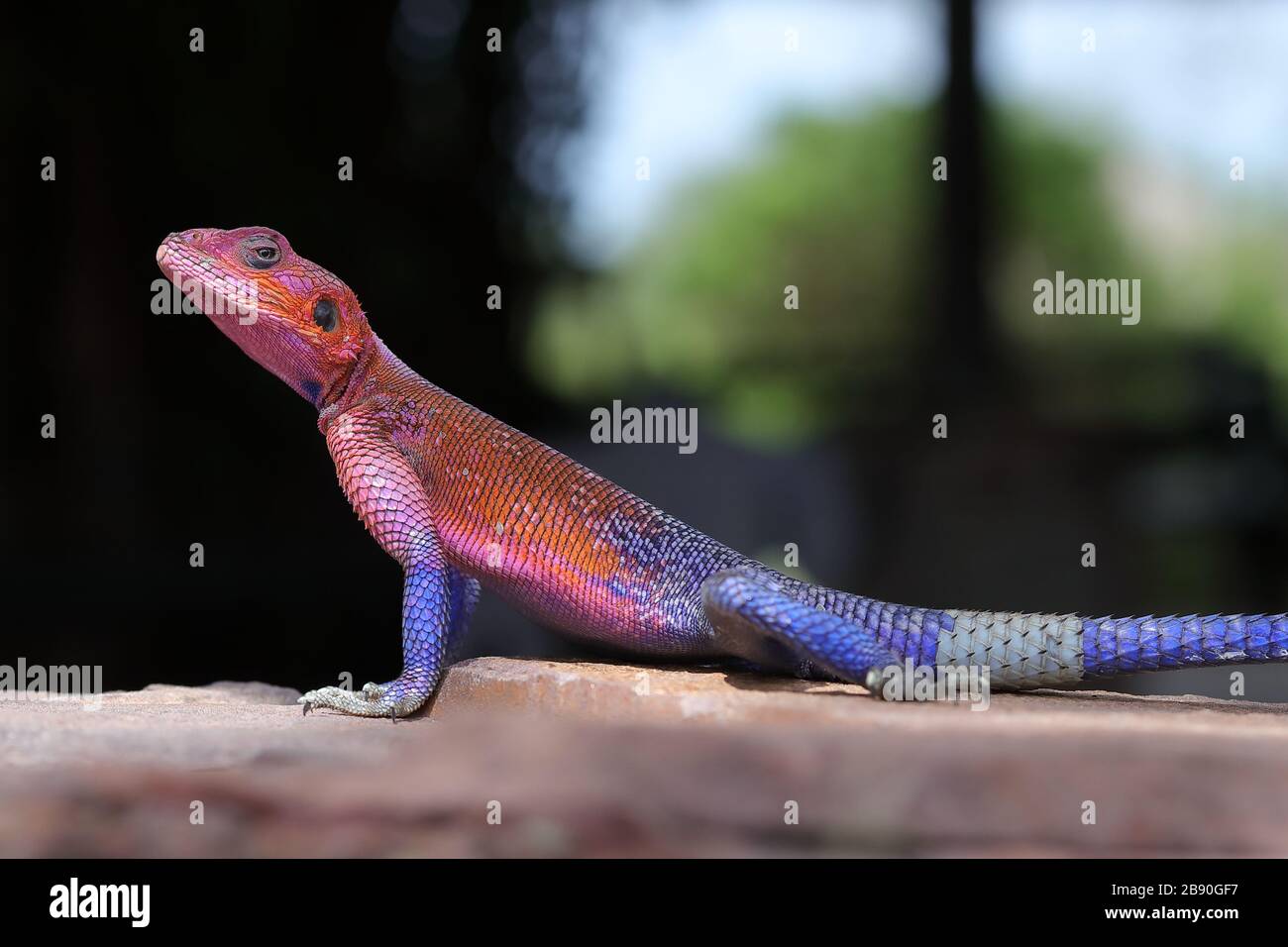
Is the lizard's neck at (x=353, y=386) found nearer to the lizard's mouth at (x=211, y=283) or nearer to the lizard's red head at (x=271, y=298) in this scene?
the lizard's red head at (x=271, y=298)

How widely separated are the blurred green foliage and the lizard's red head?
6034 millimetres

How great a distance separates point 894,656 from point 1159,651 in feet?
2.74

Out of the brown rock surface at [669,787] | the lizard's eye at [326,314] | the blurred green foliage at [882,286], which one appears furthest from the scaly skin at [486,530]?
the blurred green foliage at [882,286]

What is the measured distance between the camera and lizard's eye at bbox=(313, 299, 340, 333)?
4.86 meters

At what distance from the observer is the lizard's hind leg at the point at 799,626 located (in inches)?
159

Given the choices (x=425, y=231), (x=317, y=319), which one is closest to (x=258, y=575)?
(x=425, y=231)

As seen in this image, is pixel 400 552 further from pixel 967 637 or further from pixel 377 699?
pixel 967 637

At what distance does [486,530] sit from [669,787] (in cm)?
205

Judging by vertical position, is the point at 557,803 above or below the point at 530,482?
below

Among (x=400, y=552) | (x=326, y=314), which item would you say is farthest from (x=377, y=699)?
(x=326, y=314)

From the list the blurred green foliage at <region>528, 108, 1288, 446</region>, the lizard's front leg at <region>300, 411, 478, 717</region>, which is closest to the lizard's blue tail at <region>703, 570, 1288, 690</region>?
the lizard's front leg at <region>300, 411, 478, 717</region>

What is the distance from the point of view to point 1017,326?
49.4ft

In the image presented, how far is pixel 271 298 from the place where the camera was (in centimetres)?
475

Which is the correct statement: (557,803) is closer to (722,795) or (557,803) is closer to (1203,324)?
(722,795)
